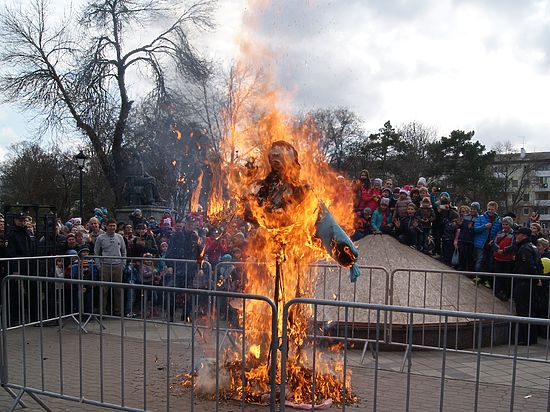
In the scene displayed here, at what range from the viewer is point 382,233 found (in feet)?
35.2

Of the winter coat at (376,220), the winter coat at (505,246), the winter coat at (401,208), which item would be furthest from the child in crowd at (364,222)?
the winter coat at (505,246)

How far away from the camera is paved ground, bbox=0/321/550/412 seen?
17.6 feet

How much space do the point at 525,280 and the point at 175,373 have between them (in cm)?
578

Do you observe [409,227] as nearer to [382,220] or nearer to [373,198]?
[382,220]

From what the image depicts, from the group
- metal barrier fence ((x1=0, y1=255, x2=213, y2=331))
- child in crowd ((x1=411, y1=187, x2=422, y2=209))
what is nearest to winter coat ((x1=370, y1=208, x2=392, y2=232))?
child in crowd ((x1=411, y1=187, x2=422, y2=209))

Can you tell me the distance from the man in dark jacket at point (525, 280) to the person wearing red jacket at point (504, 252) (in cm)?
27

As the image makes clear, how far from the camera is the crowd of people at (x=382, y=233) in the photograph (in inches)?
360

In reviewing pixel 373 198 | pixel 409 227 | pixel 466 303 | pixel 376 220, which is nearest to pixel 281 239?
pixel 466 303

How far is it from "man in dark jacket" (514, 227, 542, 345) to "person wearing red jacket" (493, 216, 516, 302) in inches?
10.5

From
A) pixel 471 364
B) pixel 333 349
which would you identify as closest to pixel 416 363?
pixel 471 364

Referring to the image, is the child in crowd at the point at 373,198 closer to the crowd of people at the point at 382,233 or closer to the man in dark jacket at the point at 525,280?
the crowd of people at the point at 382,233

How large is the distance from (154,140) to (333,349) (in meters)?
20.5

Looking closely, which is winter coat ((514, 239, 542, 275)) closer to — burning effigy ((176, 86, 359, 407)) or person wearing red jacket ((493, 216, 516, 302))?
person wearing red jacket ((493, 216, 516, 302))

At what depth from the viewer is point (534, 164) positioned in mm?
62656
